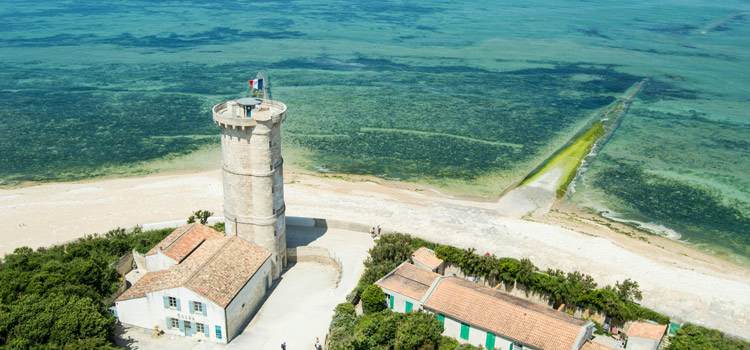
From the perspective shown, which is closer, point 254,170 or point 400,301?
point 400,301

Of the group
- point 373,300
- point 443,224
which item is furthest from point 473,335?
point 443,224

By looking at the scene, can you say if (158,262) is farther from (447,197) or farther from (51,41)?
(51,41)

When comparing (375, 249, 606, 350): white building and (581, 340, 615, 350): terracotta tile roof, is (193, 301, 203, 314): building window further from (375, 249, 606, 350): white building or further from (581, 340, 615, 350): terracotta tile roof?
(581, 340, 615, 350): terracotta tile roof

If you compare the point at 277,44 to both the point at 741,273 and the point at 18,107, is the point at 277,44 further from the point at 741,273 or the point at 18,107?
the point at 741,273

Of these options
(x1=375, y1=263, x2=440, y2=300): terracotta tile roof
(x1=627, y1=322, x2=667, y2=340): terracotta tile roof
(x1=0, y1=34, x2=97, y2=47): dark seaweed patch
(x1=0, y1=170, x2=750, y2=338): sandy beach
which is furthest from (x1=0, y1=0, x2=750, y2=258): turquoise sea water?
(x1=375, y1=263, x2=440, y2=300): terracotta tile roof

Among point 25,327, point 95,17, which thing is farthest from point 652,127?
point 95,17
